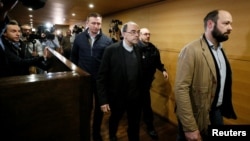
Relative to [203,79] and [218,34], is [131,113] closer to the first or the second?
[203,79]

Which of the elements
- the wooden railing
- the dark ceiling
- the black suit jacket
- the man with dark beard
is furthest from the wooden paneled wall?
the wooden railing

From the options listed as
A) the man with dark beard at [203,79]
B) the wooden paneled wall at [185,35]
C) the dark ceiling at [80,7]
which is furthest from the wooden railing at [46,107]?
the dark ceiling at [80,7]

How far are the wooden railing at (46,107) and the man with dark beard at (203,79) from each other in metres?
0.72

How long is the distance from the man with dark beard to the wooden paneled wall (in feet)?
2.03

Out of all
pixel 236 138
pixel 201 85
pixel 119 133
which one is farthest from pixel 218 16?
pixel 119 133

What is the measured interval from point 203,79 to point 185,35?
142cm

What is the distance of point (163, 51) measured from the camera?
3.14 metres

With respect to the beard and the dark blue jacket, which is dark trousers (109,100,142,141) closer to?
the dark blue jacket

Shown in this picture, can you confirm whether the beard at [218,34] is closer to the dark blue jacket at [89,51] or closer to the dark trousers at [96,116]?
the dark blue jacket at [89,51]

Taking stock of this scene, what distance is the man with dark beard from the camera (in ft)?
4.46

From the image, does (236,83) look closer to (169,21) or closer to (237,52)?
(237,52)

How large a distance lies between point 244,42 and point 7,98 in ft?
6.61

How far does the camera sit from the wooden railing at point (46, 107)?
77cm

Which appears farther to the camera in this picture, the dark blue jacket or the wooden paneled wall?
the dark blue jacket
